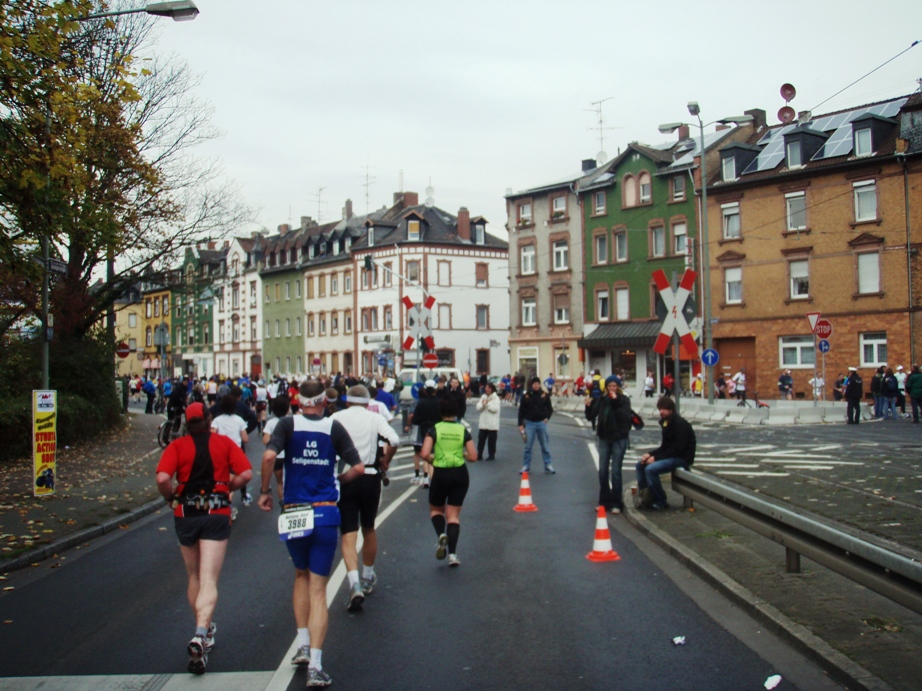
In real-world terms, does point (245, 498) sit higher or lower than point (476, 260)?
lower

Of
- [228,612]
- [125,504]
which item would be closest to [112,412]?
[125,504]

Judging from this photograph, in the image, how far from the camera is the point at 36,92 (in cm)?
1093

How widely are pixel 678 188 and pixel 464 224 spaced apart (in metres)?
25.8

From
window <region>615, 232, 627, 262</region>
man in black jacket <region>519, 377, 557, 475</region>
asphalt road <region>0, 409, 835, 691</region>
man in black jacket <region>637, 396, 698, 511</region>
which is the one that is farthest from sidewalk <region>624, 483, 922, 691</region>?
window <region>615, 232, 627, 262</region>

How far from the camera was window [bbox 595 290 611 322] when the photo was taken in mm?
56062

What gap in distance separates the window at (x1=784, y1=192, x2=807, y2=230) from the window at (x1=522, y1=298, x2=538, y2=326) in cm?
1969

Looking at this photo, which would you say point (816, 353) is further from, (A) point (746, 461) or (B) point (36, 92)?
(B) point (36, 92)

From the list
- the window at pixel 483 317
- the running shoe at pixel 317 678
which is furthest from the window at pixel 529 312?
the running shoe at pixel 317 678

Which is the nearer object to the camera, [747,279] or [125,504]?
[125,504]

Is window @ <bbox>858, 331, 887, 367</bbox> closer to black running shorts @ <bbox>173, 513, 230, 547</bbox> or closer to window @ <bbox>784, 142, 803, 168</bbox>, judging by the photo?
window @ <bbox>784, 142, 803, 168</bbox>

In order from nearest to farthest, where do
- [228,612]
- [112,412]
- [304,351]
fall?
[228,612] → [112,412] → [304,351]

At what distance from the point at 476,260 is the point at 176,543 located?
207 ft

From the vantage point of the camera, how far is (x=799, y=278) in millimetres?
44844

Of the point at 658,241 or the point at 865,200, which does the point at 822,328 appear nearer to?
the point at 865,200
